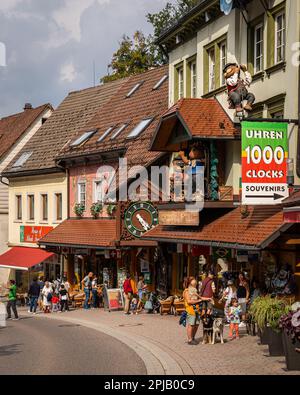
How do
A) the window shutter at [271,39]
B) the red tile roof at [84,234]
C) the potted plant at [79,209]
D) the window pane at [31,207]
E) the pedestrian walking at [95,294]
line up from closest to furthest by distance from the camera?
the window shutter at [271,39]
the pedestrian walking at [95,294]
the red tile roof at [84,234]
the potted plant at [79,209]
the window pane at [31,207]

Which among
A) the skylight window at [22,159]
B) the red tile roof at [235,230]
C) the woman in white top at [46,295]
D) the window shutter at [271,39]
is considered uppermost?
the window shutter at [271,39]

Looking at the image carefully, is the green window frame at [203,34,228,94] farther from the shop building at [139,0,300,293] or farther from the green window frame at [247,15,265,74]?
the green window frame at [247,15,265,74]

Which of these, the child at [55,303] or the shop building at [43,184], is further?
the shop building at [43,184]

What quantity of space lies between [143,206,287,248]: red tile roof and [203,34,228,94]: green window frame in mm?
4563

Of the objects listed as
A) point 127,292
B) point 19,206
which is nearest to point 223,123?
point 127,292

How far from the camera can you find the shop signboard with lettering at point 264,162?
2048 centimetres

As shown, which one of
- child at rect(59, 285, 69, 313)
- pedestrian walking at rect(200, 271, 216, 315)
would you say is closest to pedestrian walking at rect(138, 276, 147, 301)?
child at rect(59, 285, 69, 313)

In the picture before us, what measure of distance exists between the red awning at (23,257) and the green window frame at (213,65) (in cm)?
1700

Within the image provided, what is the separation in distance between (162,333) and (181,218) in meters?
5.96

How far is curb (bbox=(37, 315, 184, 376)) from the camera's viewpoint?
1553 centimetres

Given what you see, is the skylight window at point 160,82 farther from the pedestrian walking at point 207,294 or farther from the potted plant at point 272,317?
the potted plant at point 272,317

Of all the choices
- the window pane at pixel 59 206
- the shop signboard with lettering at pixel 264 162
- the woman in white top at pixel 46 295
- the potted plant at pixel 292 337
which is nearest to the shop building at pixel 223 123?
the shop signboard with lettering at pixel 264 162

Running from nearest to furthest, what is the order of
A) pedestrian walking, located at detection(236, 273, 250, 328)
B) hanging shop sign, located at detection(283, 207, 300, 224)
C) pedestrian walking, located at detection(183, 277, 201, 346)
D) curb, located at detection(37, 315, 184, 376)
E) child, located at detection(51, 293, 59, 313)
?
curb, located at detection(37, 315, 184, 376)
hanging shop sign, located at detection(283, 207, 300, 224)
pedestrian walking, located at detection(183, 277, 201, 346)
pedestrian walking, located at detection(236, 273, 250, 328)
child, located at detection(51, 293, 59, 313)
